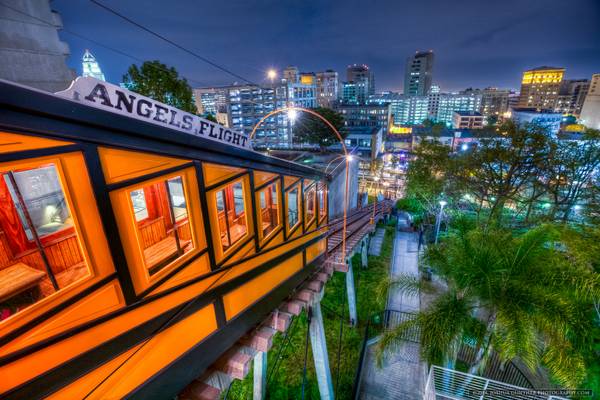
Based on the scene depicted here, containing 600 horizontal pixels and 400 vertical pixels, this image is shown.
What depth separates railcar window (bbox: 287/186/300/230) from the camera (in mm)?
6234

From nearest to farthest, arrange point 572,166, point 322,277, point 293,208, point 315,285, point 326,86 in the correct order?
1. point 293,208
2. point 315,285
3. point 322,277
4. point 572,166
5. point 326,86

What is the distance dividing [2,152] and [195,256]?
85.6 inches

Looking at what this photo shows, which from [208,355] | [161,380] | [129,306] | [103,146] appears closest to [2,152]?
[103,146]

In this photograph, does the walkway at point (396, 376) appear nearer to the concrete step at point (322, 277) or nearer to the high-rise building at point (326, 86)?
the concrete step at point (322, 277)

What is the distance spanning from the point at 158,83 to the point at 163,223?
12.9 meters

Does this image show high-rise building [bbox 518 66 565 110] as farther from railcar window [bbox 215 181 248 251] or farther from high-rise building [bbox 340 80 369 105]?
railcar window [bbox 215 181 248 251]

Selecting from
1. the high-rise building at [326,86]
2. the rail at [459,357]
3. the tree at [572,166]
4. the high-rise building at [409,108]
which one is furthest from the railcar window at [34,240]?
the high-rise building at [409,108]

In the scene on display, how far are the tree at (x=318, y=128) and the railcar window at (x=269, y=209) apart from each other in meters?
24.0

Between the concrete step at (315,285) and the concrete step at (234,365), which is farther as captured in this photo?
the concrete step at (315,285)

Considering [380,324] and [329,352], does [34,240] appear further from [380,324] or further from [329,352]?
[380,324]

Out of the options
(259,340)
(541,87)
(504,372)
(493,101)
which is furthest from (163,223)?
(493,101)

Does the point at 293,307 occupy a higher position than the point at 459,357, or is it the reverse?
the point at 293,307

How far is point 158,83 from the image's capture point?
13797 mm

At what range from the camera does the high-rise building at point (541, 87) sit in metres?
103
